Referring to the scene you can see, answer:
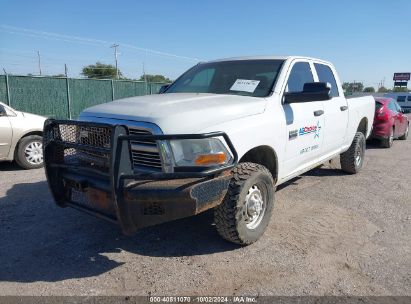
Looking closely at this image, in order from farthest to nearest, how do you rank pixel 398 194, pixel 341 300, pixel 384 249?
pixel 398 194 < pixel 384 249 < pixel 341 300

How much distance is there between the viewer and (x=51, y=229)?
13.7ft

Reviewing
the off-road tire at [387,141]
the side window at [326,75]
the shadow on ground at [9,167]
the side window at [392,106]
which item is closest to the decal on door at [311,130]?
the side window at [326,75]

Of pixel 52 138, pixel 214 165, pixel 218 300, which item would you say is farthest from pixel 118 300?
pixel 52 138

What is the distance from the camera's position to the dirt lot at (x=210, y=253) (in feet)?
10.0

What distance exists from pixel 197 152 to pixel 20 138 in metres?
5.17

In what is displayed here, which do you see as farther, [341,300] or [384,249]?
[384,249]

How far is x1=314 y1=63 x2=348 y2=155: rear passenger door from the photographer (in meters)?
5.24

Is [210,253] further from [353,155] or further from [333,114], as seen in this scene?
[353,155]

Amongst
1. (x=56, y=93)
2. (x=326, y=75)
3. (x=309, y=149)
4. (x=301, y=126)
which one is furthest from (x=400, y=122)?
(x=56, y=93)

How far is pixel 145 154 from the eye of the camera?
10.2ft

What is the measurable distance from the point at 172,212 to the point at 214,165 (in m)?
0.51

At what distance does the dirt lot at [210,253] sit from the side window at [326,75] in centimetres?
171

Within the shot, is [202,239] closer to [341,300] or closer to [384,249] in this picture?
[341,300]

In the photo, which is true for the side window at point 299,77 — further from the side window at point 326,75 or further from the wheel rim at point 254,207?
the wheel rim at point 254,207
